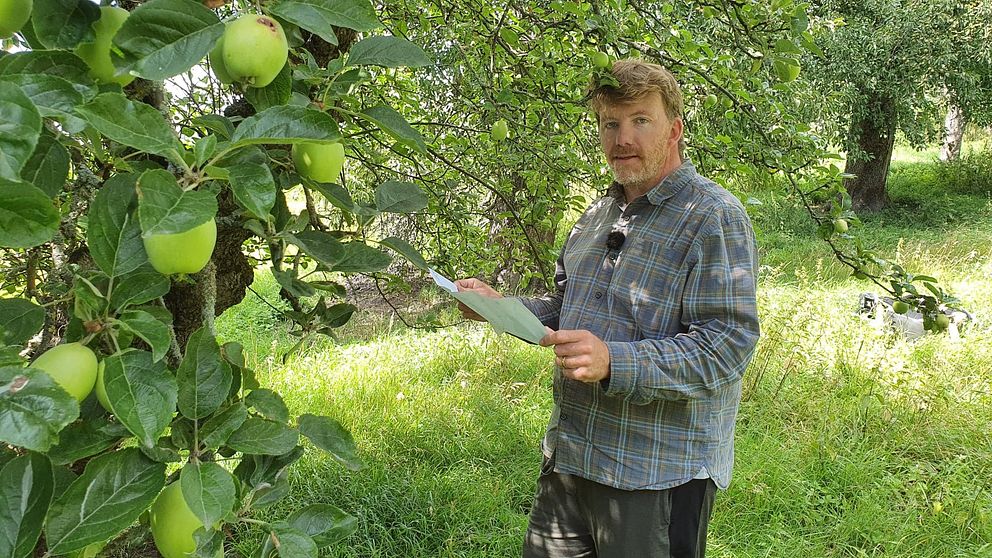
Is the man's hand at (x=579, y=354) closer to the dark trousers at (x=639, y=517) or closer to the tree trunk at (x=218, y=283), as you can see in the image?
the dark trousers at (x=639, y=517)

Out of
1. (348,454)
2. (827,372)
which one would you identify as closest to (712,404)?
(348,454)

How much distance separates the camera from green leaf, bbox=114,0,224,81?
504mm

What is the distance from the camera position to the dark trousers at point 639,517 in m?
1.74

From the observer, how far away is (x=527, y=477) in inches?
132

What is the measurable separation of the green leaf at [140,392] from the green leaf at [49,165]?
129mm

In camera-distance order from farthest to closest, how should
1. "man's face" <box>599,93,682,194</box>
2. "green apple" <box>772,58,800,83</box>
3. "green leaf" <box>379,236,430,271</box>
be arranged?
"man's face" <box>599,93,682,194</box> < "green apple" <box>772,58,800,83</box> < "green leaf" <box>379,236,430,271</box>

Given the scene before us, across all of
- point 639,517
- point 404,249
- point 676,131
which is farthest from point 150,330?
point 676,131

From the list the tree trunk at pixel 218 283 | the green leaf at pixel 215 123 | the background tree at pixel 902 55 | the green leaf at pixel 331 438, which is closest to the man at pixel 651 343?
the tree trunk at pixel 218 283

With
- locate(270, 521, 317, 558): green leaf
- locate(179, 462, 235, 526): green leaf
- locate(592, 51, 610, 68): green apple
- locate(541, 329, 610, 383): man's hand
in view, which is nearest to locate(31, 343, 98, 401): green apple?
locate(179, 462, 235, 526): green leaf

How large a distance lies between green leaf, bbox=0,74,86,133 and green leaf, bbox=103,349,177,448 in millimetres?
171

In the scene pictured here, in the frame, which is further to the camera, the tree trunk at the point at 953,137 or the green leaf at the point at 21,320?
the tree trunk at the point at 953,137

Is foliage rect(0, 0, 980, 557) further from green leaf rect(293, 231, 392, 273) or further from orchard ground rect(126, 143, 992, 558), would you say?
orchard ground rect(126, 143, 992, 558)

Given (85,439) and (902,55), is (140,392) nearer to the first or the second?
(85,439)

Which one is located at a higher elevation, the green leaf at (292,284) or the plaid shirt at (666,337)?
the green leaf at (292,284)
